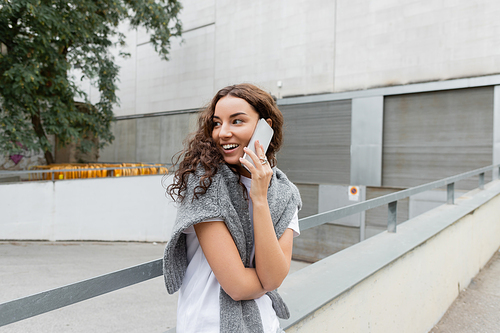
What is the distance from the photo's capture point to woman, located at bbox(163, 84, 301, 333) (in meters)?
0.99

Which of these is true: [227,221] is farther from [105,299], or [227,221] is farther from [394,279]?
[105,299]

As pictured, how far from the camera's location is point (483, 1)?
9469 mm

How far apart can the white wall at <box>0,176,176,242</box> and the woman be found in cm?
758

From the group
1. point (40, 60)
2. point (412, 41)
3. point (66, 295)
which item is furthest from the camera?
point (412, 41)

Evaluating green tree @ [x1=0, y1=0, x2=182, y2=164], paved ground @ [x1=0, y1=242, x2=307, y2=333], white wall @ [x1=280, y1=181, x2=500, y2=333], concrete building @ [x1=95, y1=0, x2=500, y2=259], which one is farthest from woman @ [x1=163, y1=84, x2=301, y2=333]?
green tree @ [x1=0, y1=0, x2=182, y2=164]

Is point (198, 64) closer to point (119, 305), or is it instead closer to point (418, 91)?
point (418, 91)

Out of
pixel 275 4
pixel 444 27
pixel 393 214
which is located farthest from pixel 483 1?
pixel 393 214

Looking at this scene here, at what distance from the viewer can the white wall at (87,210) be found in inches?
289

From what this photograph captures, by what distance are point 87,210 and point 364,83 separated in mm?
8492

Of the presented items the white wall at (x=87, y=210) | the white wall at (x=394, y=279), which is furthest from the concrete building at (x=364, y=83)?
the white wall at (x=394, y=279)

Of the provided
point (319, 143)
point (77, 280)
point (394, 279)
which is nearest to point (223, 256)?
point (394, 279)

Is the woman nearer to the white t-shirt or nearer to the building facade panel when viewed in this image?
the white t-shirt

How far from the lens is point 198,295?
1084 millimetres

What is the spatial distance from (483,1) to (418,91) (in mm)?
2653
